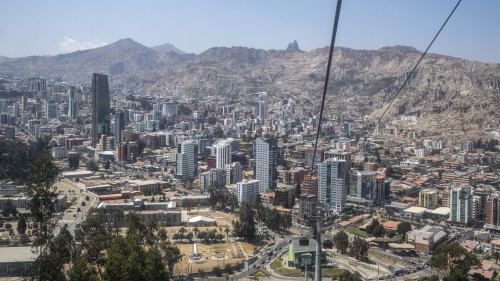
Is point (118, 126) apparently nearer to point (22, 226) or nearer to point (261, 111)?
point (261, 111)

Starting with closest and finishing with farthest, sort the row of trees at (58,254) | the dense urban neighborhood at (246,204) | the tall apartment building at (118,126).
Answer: the row of trees at (58,254) < the dense urban neighborhood at (246,204) < the tall apartment building at (118,126)

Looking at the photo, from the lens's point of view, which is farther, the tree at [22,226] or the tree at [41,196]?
the tree at [22,226]

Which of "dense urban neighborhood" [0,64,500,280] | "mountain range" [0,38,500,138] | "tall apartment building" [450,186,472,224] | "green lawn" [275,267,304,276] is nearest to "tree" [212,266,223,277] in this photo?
"dense urban neighborhood" [0,64,500,280]

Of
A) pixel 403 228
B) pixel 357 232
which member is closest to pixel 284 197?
pixel 357 232

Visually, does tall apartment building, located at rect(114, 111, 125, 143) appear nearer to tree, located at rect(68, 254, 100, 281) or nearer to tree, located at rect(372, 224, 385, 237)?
tree, located at rect(372, 224, 385, 237)

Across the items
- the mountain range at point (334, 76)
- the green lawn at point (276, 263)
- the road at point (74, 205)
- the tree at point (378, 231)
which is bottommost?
the green lawn at point (276, 263)

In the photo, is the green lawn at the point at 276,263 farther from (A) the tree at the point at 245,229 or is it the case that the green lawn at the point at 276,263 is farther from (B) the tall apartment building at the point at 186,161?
(B) the tall apartment building at the point at 186,161

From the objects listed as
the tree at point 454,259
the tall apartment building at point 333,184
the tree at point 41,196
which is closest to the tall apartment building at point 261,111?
the tall apartment building at point 333,184

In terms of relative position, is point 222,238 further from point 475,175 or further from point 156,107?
point 156,107
